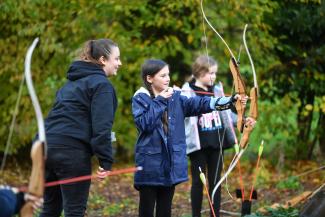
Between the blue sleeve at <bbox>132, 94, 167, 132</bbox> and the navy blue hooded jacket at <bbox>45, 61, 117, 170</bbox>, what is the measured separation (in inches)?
15.7

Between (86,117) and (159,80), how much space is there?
766 millimetres

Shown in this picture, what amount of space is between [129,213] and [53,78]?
3.11 metres

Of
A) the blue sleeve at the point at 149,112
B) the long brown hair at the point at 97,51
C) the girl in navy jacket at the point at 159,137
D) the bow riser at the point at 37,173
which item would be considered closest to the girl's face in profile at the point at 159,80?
the girl in navy jacket at the point at 159,137

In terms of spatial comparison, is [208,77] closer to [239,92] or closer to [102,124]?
[239,92]

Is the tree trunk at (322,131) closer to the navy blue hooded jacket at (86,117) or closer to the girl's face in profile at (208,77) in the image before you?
the girl's face in profile at (208,77)

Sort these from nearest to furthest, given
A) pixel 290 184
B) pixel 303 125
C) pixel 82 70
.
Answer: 1. pixel 82 70
2. pixel 290 184
3. pixel 303 125

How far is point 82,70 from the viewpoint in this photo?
4207 mm

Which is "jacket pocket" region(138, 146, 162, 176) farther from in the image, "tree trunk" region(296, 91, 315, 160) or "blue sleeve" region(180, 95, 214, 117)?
"tree trunk" region(296, 91, 315, 160)

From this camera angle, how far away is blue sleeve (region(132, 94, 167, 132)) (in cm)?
449

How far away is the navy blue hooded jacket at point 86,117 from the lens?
4.07 meters

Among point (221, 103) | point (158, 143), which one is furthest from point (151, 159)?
point (221, 103)

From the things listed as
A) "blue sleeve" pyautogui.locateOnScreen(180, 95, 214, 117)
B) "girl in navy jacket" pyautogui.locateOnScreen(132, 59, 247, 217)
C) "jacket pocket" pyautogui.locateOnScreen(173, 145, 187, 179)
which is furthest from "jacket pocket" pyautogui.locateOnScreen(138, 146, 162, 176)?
"blue sleeve" pyautogui.locateOnScreen(180, 95, 214, 117)

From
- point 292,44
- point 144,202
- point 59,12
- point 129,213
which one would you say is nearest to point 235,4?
→ point 292,44

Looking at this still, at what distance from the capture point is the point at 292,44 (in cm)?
899
